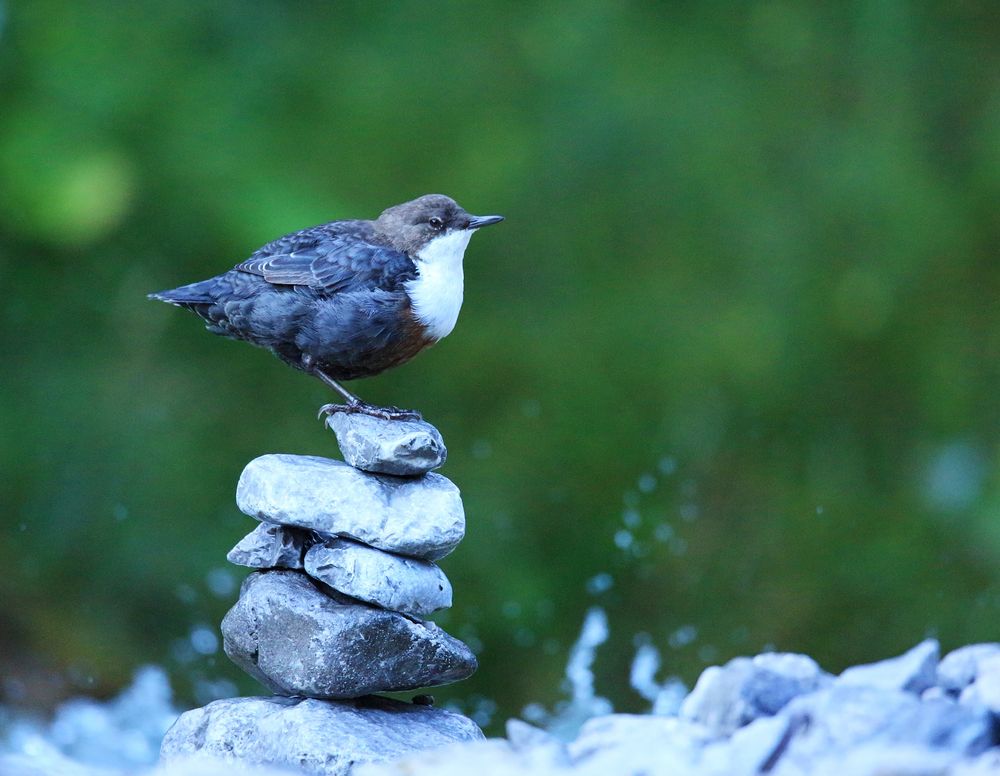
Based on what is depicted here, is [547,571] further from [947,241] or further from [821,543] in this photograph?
[947,241]

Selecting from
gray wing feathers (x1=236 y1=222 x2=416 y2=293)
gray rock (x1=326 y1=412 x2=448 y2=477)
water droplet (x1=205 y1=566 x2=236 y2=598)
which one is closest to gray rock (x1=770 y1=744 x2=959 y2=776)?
gray rock (x1=326 y1=412 x2=448 y2=477)

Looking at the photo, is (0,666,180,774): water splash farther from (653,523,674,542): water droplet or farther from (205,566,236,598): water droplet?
(653,523,674,542): water droplet

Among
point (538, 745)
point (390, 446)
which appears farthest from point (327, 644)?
point (538, 745)

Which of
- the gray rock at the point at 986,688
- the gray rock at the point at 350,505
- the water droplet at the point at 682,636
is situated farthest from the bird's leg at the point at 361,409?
the water droplet at the point at 682,636

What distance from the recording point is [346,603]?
12.5 feet

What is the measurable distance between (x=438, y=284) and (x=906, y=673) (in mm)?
1854

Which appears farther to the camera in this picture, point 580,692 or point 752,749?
point 580,692

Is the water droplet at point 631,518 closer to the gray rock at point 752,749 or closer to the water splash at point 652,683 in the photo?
the water splash at point 652,683

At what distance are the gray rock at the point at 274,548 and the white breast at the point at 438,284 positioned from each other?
0.80m

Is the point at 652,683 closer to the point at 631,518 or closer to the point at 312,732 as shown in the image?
the point at 631,518

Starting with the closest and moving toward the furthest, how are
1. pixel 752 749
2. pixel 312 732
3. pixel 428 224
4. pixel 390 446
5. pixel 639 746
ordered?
pixel 752 749 < pixel 639 746 < pixel 312 732 < pixel 390 446 < pixel 428 224

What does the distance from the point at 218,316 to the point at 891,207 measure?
4339 mm

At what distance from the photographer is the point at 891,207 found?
22.8 feet

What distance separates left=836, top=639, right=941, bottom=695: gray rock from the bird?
1622mm
